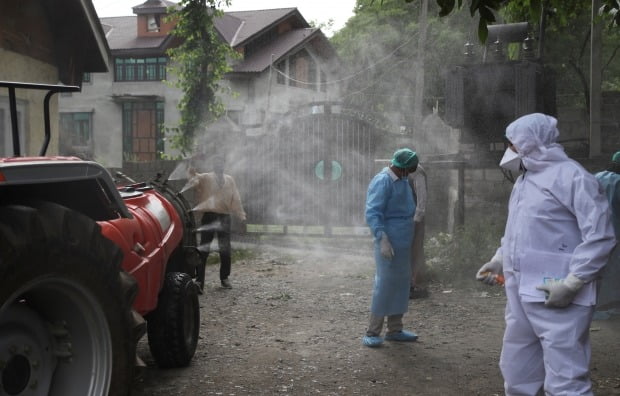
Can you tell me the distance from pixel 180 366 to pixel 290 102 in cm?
2954

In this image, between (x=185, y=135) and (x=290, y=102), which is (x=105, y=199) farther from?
(x=290, y=102)

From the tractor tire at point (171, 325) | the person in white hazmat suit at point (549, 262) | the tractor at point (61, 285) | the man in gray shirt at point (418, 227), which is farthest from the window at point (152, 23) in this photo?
the person in white hazmat suit at point (549, 262)

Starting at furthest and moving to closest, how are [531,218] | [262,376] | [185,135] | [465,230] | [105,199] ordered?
[185,135]
[465,230]
[262,376]
[531,218]
[105,199]

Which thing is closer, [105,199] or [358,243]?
[105,199]

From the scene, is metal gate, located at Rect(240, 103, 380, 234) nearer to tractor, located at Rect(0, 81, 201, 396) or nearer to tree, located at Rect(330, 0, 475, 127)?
tree, located at Rect(330, 0, 475, 127)

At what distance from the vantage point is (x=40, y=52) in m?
11.9

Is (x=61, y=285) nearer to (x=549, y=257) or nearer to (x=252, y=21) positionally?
(x=549, y=257)

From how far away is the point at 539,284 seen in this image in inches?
162

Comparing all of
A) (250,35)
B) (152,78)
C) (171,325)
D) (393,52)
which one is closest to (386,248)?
(171,325)

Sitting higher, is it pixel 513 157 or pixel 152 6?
pixel 152 6

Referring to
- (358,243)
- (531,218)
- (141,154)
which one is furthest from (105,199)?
(141,154)

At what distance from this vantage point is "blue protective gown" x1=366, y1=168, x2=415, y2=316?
7.21 m

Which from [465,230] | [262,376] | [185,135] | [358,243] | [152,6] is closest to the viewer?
[262,376]

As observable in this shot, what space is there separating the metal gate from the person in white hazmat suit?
12.2 metres
